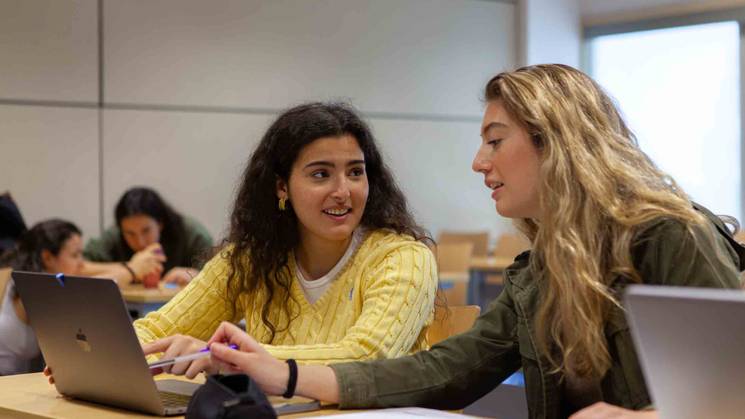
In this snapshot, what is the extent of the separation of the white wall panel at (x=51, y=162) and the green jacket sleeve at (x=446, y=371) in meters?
4.95

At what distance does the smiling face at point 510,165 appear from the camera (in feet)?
5.90

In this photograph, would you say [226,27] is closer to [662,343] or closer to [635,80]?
[635,80]

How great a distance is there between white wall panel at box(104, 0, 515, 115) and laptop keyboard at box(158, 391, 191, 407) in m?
4.84

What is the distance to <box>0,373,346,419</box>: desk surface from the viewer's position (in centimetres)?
179

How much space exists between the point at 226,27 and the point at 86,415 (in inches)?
225

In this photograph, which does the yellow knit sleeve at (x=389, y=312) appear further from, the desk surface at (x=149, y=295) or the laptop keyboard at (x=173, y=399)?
the desk surface at (x=149, y=295)

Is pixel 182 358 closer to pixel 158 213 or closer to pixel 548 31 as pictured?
pixel 158 213

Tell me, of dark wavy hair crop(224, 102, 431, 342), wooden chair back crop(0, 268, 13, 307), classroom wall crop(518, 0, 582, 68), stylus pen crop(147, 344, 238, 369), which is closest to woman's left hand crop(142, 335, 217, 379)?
→ stylus pen crop(147, 344, 238, 369)

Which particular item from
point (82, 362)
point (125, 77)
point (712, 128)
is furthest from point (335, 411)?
point (712, 128)

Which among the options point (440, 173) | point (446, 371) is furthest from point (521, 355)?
point (440, 173)

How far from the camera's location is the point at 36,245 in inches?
187

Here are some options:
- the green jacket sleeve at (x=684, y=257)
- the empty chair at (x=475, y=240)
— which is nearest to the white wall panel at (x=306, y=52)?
the empty chair at (x=475, y=240)

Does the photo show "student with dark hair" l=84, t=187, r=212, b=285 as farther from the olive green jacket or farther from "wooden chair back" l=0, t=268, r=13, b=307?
the olive green jacket

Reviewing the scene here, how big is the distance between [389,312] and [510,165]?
1.54 feet
